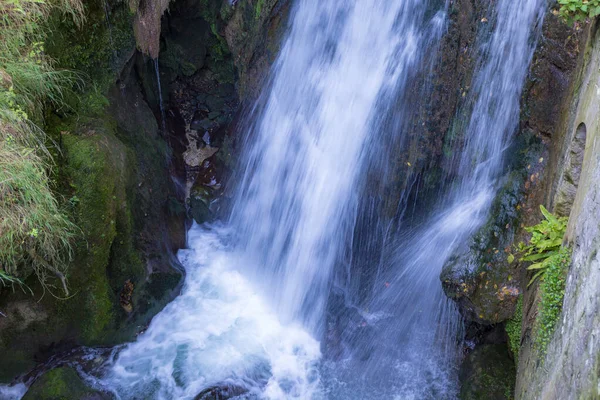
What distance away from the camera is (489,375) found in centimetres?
489

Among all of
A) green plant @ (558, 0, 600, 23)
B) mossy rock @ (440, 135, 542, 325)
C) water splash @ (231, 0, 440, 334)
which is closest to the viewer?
green plant @ (558, 0, 600, 23)

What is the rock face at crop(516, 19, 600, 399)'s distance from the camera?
8.64 feet

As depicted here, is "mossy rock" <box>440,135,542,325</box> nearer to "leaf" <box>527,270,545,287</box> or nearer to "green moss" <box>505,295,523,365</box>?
"green moss" <box>505,295,523,365</box>

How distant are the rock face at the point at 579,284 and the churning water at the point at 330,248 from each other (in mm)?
1148

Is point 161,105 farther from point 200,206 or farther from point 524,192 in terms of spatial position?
point 524,192

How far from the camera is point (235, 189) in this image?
789cm

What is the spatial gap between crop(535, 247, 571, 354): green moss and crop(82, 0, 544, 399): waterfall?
145 cm

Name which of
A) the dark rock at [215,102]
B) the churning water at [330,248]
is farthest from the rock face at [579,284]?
the dark rock at [215,102]

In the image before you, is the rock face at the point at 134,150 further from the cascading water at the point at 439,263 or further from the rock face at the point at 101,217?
the cascading water at the point at 439,263

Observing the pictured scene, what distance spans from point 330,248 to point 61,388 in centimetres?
338

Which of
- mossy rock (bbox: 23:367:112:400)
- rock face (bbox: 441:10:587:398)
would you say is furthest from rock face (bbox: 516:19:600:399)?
mossy rock (bbox: 23:367:112:400)

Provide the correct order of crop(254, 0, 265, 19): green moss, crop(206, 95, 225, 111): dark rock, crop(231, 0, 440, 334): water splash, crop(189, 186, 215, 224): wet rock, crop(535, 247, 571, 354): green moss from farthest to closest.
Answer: crop(206, 95, 225, 111): dark rock, crop(189, 186, 215, 224): wet rock, crop(254, 0, 265, 19): green moss, crop(231, 0, 440, 334): water splash, crop(535, 247, 571, 354): green moss

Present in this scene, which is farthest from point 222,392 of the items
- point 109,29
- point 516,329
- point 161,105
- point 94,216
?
point 161,105

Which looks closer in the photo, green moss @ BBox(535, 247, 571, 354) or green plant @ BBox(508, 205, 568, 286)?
green moss @ BBox(535, 247, 571, 354)
